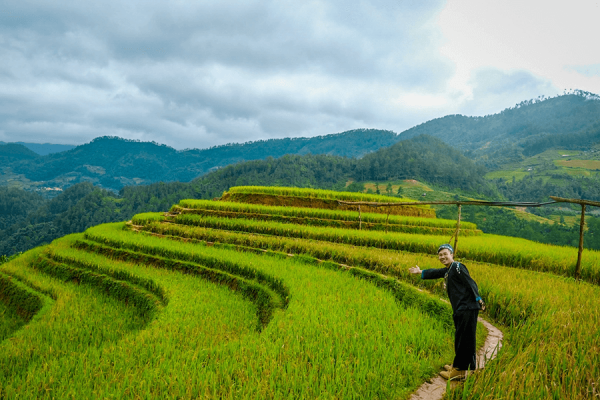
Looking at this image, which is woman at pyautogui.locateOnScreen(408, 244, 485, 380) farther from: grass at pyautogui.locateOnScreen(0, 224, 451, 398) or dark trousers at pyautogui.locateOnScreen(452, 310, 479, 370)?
grass at pyautogui.locateOnScreen(0, 224, 451, 398)

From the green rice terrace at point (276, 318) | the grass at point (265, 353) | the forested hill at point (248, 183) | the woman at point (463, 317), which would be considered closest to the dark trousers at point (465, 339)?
the woman at point (463, 317)

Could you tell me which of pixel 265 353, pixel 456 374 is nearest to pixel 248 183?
pixel 265 353

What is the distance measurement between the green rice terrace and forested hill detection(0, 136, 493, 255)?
250 feet

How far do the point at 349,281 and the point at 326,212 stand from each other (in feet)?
26.9

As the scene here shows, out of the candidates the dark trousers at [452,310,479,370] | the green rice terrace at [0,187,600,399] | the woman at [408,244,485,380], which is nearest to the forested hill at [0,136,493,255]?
the green rice terrace at [0,187,600,399]

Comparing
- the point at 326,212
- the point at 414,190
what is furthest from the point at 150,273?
the point at 414,190

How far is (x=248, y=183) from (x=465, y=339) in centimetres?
9097

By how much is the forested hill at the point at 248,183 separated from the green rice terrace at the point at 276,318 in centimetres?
7619

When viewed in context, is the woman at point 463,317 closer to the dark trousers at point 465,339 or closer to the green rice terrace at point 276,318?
the dark trousers at point 465,339

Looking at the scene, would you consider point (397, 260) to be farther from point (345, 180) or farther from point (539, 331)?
point (345, 180)

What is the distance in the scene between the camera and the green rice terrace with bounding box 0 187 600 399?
10.1 ft

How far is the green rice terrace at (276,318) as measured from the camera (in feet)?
10.1

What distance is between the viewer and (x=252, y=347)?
12.8 feet

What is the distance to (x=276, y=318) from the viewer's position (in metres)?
4.92
